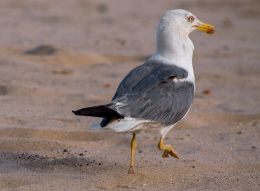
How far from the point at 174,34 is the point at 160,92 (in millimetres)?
691

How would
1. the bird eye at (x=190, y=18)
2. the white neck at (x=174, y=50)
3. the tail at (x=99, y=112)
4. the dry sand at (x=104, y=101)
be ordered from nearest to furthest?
the tail at (x=99, y=112)
the dry sand at (x=104, y=101)
the white neck at (x=174, y=50)
the bird eye at (x=190, y=18)

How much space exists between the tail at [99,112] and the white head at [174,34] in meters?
1.04

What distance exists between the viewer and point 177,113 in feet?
21.6

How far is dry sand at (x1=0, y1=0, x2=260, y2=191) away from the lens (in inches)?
254

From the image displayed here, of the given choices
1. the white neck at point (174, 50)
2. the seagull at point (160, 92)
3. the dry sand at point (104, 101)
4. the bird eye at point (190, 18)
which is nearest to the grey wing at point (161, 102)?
the seagull at point (160, 92)

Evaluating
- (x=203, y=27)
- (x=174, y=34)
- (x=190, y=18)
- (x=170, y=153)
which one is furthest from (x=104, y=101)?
(x=170, y=153)

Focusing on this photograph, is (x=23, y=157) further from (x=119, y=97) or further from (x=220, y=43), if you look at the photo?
(x=220, y=43)

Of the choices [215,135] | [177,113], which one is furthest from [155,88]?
[215,135]

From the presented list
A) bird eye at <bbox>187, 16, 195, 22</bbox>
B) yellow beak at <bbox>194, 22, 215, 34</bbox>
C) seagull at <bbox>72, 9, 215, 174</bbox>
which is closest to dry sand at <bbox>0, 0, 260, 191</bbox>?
seagull at <bbox>72, 9, 215, 174</bbox>

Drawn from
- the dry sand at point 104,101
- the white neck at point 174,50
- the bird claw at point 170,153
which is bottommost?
the dry sand at point 104,101

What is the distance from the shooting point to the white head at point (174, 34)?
6.89m

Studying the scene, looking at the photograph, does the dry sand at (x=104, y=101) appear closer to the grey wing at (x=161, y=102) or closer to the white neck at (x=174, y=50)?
the grey wing at (x=161, y=102)

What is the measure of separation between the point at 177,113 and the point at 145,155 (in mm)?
880

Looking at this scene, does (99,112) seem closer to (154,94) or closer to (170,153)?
(154,94)
